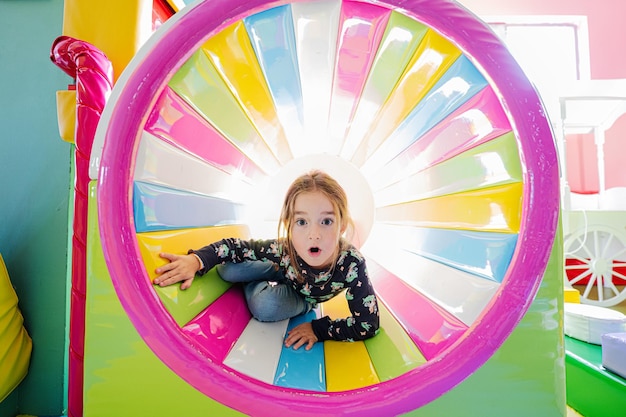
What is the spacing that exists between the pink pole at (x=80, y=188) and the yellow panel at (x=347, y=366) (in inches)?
24.6

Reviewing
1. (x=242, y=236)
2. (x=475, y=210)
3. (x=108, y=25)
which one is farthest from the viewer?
(x=242, y=236)

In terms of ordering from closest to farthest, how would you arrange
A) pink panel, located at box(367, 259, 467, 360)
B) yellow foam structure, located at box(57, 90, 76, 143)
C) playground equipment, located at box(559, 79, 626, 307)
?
pink panel, located at box(367, 259, 467, 360), yellow foam structure, located at box(57, 90, 76, 143), playground equipment, located at box(559, 79, 626, 307)

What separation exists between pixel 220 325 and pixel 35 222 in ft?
2.54

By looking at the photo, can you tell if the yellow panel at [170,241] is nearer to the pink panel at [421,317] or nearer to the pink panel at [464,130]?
the pink panel at [421,317]

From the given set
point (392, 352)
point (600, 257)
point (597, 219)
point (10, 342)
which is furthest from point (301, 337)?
point (600, 257)

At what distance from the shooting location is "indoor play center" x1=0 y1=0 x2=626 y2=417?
784mm

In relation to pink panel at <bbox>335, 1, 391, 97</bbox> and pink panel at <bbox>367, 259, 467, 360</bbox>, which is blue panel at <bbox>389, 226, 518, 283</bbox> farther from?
pink panel at <bbox>335, 1, 391, 97</bbox>

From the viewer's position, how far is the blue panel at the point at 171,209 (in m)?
0.86

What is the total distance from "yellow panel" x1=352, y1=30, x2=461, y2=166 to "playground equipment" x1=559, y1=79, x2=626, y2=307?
149cm

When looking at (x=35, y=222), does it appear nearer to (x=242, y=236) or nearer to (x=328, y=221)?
(x=242, y=236)

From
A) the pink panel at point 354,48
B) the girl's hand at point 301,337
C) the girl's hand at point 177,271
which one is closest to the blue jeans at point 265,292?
the girl's hand at point 301,337

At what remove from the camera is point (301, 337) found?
1.07 m

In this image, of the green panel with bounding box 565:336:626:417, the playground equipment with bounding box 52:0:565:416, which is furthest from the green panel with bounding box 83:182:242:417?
the green panel with bounding box 565:336:626:417

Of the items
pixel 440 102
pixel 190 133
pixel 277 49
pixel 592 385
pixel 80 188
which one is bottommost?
pixel 592 385
